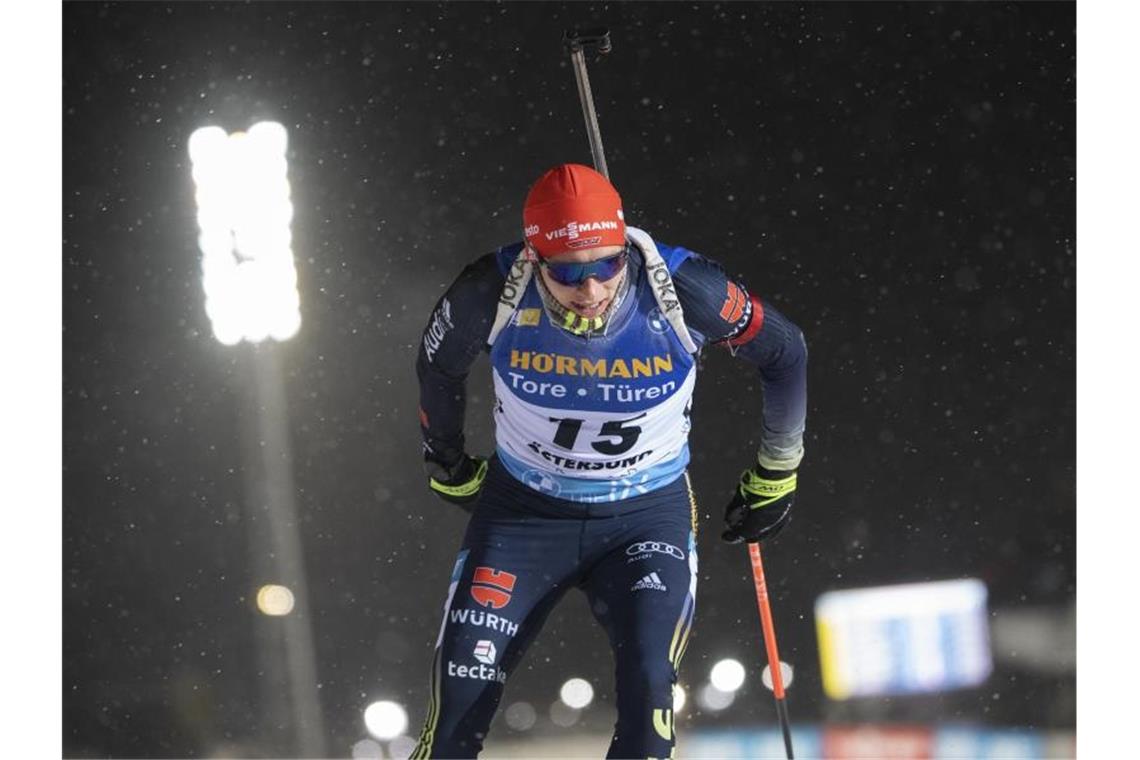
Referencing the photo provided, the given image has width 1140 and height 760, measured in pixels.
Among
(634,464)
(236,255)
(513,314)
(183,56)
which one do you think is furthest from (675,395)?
(183,56)

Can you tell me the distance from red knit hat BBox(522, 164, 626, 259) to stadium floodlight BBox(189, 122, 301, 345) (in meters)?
2.49

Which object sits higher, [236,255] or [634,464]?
[236,255]

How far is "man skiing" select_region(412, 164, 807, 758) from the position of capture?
2715 mm

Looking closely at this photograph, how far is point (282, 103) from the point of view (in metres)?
5.02

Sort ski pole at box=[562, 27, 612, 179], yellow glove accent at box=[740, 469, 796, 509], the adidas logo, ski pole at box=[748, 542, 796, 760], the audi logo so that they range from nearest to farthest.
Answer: the adidas logo → the audi logo → ski pole at box=[562, 27, 612, 179] → yellow glove accent at box=[740, 469, 796, 509] → ski pole at box=[748, 542, 796, 760]

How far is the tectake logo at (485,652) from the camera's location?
9.00ft

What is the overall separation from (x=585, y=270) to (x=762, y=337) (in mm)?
558

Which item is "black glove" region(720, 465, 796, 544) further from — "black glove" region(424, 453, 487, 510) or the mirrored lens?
the mirrored lens

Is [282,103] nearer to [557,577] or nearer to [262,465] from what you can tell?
[262,465]

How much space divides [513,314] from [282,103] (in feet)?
8.30

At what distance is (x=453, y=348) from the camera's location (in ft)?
9.86

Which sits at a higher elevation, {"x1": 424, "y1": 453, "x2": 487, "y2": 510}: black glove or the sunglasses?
the sunglasses

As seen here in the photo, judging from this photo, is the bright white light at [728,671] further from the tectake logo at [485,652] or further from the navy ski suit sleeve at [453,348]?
the tectake logo at [485,652]

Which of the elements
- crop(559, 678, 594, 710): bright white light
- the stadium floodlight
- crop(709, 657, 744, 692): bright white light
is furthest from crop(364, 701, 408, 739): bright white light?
the stadium floodlight
